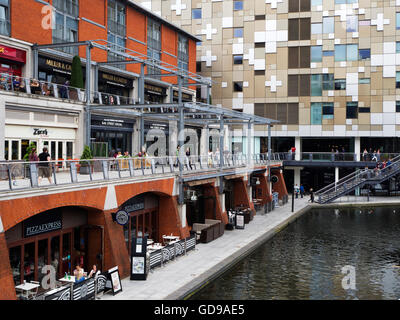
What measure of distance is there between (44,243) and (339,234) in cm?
2086

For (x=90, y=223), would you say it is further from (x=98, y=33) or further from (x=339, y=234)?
(x=98, y=33)

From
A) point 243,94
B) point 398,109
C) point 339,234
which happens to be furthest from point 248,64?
point 339,234

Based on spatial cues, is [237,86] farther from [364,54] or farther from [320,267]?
[320,267]

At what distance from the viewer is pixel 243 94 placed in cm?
5606

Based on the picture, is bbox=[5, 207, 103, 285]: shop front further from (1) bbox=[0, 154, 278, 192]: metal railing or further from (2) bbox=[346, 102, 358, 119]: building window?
(2) bbox=[346, 102, 358, 119]: building window

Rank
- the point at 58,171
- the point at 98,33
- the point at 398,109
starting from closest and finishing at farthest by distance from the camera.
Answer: the point at 58,171
the point at 98,33
the point at 398,109

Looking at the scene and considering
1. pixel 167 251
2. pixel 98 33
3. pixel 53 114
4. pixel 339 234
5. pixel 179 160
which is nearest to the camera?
pixel 167 251

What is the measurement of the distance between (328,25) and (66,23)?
108 feet

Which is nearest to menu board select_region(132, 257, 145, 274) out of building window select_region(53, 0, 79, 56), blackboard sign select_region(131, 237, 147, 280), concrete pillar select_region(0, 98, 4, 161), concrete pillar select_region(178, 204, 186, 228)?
blackboard sign select_region(131, 237, 147, 280)

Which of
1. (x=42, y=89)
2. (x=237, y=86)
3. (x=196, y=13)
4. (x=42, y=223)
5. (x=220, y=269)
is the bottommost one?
(x=220, y=269)

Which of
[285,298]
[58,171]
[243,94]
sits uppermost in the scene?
[243,94]

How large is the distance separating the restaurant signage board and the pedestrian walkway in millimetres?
3321

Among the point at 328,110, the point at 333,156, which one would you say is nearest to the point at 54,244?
the point at 333,156

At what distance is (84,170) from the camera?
57.3ft
